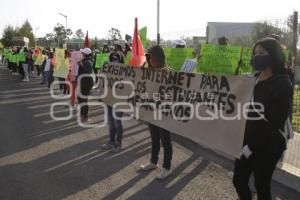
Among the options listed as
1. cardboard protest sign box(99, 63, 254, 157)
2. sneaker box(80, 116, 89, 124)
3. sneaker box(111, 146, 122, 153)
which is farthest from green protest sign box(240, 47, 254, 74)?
sneaker box(80, 116, 89, 124)

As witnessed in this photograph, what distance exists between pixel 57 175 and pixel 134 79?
1.96 m

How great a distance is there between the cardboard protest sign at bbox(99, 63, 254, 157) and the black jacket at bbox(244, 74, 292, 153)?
637 mm

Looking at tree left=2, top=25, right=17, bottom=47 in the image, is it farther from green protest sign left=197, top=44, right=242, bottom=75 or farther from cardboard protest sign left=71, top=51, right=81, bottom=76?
green protest sign left=197, top=44, right=242, bottom=75

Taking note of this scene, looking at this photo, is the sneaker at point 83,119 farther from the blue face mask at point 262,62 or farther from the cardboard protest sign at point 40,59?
the cardboard protest sign at point 40,59

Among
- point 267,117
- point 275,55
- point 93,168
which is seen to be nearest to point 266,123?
point 267,117

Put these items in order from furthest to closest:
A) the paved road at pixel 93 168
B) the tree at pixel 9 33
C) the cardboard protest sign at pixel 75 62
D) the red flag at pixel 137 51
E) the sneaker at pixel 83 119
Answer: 1. the tree at pixel 9 33
2. the cardboard protest sign at pixel 75 62
3. the sneaker at pixel 83 119
4. the red flag at pixel 137 51
5. the paved road at pixel 93 168

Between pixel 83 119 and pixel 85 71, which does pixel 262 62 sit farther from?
pixel 83 119

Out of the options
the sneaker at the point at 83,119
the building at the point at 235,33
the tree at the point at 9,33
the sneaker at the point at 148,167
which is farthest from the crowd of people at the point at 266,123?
the tree at the point at 9,33

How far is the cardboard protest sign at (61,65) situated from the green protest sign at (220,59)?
27.2 feet

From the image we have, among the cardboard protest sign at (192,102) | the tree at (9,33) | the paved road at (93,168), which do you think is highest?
the tree at (9,33)

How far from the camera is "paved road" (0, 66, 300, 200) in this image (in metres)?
6.02

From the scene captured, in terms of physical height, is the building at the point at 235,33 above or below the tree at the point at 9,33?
below

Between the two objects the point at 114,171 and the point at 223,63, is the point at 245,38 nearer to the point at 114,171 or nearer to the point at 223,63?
the point at 223,63

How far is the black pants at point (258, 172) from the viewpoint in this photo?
422 cm
